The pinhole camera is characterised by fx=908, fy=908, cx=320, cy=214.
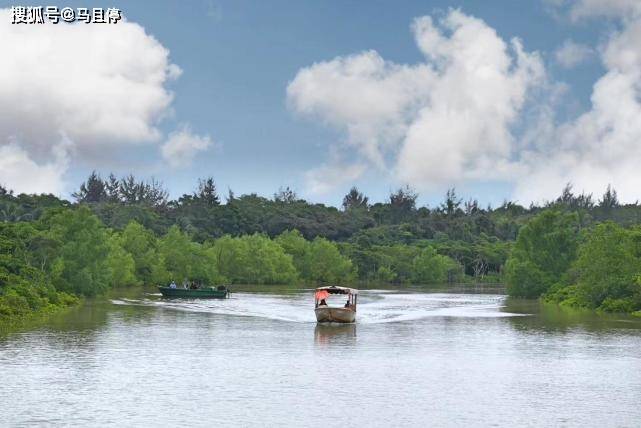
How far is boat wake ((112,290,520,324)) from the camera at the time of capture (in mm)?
91000

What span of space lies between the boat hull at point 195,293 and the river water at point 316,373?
38.7 metres

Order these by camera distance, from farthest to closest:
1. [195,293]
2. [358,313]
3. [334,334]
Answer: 1. [195,293]
2. [358,313]
3. [334,334]

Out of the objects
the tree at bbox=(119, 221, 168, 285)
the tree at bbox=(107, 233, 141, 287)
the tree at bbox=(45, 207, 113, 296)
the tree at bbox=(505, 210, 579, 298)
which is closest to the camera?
the tree at bbox=(45, 207, 113, 296)

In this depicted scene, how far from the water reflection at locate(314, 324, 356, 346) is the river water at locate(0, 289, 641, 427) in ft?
0.69

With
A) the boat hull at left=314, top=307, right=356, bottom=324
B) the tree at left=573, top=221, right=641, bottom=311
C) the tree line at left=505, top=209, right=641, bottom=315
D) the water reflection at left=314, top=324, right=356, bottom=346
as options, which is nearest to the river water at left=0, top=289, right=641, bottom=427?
the water reflection at left=314, top=324, right=356, bottom=346

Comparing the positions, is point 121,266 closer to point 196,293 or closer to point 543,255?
point 196,293

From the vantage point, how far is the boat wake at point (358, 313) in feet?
299

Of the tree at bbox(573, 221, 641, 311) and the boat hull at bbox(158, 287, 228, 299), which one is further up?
the tree at bbox(573, 221, 641, 311)

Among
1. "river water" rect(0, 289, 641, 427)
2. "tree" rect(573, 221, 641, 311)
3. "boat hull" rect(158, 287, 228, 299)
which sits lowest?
"river water" rect(0, 289, 641, 427)

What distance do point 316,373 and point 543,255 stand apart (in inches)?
3614

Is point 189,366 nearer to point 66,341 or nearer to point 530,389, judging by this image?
point 66,341

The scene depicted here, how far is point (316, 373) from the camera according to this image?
156ft

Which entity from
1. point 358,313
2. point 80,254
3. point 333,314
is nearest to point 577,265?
point 358,313

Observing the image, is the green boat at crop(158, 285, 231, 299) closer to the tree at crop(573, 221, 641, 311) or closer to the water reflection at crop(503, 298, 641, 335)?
the water reflection at crop(503, 298, 641, 335)
